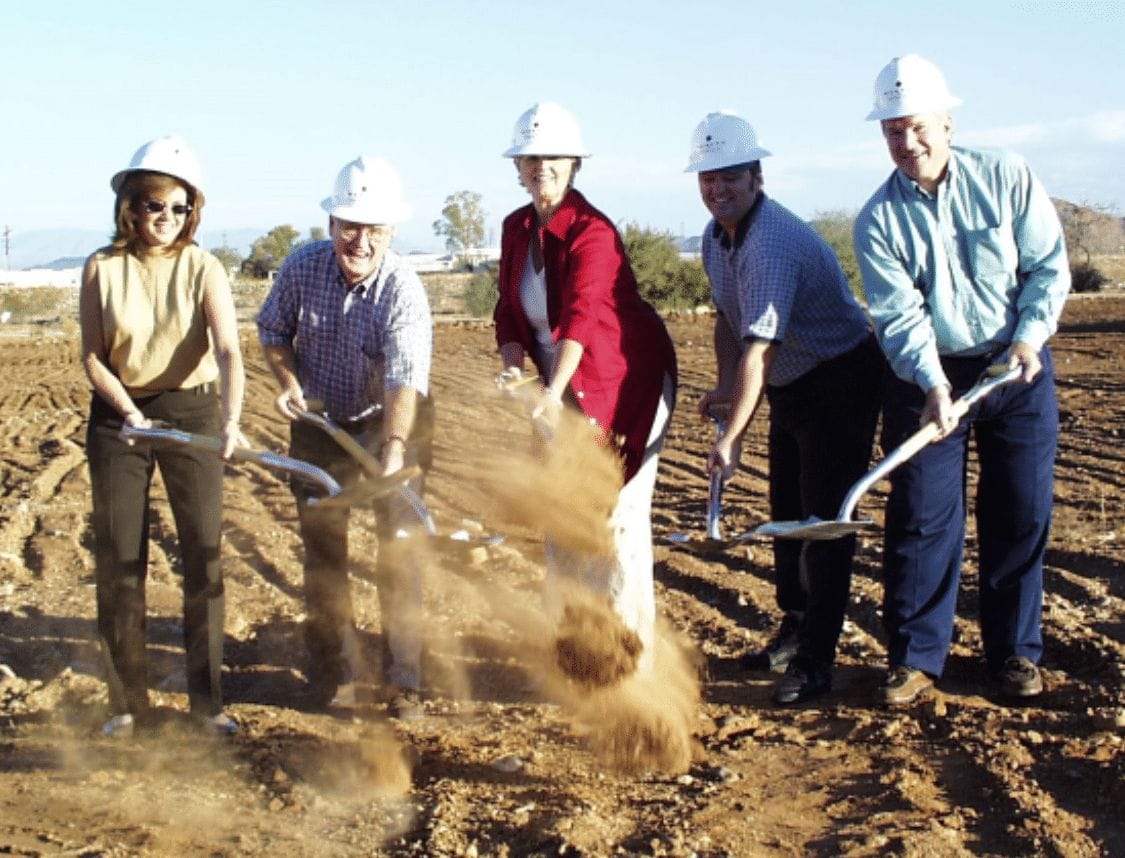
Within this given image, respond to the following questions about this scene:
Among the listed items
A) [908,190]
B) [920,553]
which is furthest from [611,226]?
[920,553]

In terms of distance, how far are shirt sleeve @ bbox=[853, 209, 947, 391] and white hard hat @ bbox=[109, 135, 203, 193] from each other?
7.98 ft

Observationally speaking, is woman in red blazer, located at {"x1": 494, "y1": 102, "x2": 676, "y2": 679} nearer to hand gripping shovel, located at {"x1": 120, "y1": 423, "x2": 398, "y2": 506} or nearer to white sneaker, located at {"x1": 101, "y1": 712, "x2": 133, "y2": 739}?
hand gripping shovel, located at {"x1": 120, "y1": 423, "x2": 398, "y2": 506}

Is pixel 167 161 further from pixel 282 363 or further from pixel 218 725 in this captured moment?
pixel 218 725

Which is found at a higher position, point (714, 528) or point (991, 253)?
point (991, 253)

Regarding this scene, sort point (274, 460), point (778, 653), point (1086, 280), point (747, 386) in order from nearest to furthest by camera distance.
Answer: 1. point (274, 460)
2. point (747, 386)
3. point (778, 653)
4. point (1086, 280)

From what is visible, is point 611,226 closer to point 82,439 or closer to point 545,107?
point 545,107

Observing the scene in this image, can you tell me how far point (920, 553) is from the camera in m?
5.64

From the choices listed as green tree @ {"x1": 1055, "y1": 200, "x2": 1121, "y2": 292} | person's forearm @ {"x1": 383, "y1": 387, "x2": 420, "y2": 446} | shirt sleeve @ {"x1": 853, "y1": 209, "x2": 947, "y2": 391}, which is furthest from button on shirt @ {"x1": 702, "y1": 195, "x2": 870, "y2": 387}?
green tree @ {"x1": 1055, "y1": 200, "x2": 1121, "y2": 292}

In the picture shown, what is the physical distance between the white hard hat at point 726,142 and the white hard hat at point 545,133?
48 centimetres

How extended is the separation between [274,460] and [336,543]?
0.83 meters

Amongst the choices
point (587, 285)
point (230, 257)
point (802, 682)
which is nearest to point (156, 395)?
point (587, 285)

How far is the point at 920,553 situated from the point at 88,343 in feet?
10.6

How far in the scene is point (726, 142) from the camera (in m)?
5.23

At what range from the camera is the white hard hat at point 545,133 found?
5.27 meters
